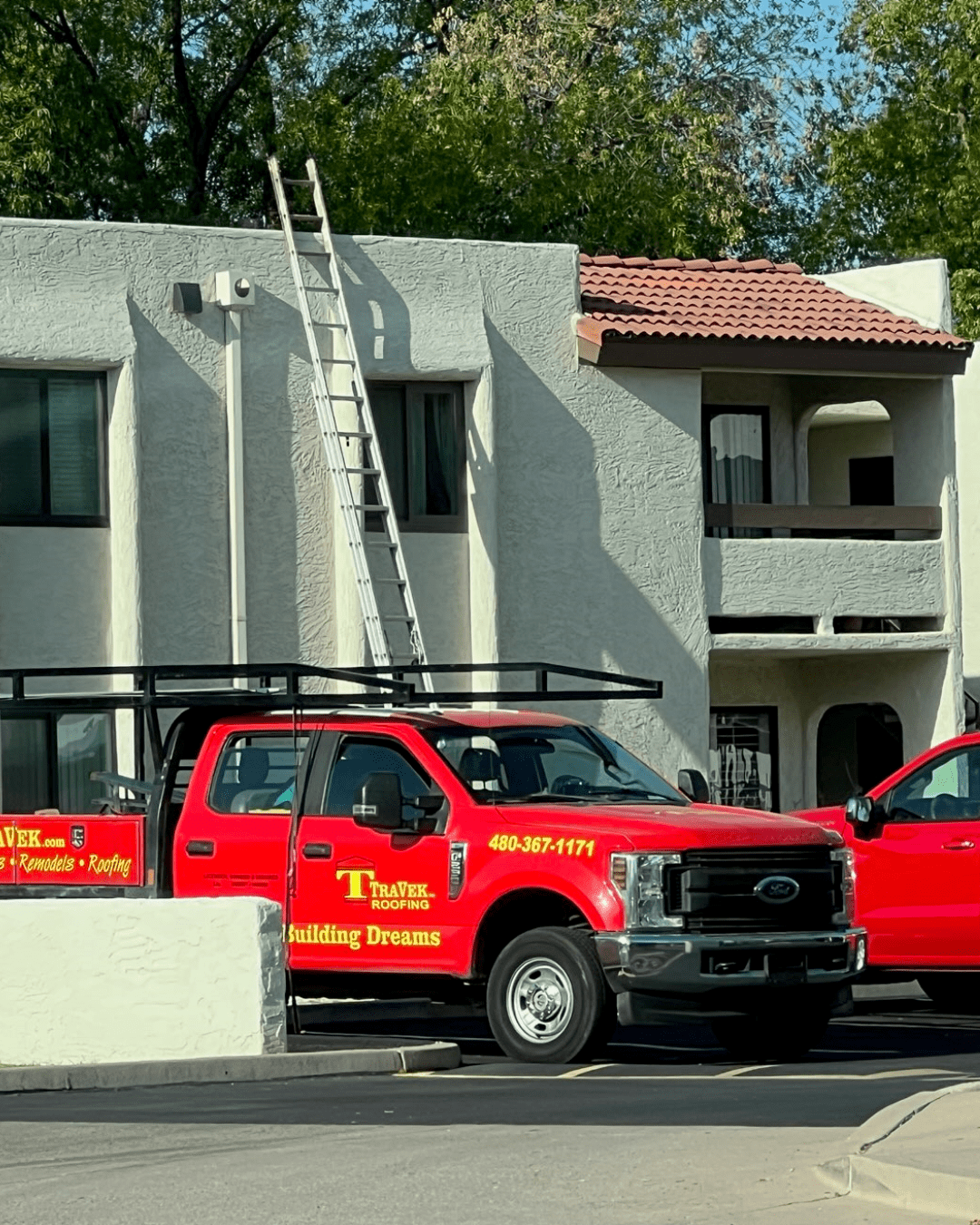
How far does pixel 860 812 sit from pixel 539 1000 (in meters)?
3.50

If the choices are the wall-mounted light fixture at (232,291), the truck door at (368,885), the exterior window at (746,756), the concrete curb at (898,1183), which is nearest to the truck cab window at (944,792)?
the truck door at (368,885)

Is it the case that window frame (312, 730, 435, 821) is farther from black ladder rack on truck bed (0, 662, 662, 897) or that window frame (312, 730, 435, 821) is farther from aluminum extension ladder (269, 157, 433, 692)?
aluminum extension ladder (269, 157, 433, 692)

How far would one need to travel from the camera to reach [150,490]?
23906 mm

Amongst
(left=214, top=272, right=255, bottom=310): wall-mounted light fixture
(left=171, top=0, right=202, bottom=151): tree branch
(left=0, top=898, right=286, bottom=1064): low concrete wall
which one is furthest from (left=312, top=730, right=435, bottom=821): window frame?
(left=171, top=0, right=202, bottom=151): tree branch

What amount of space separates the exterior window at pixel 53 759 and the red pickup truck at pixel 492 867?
7012mm

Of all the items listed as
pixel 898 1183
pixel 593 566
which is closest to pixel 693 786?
pixel 898 1183

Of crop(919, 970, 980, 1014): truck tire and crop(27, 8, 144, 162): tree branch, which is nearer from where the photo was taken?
crop(919, 970, 980, 1014): truck tire

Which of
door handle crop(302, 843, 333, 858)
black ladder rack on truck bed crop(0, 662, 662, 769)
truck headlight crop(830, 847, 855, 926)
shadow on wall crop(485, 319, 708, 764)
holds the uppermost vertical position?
shadow on wall crop(485, 319, 708, 764)

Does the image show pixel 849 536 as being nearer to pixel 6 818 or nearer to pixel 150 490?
pixel 150 490

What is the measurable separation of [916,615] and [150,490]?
8.70 meters

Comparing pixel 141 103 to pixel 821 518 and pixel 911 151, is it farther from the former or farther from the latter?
pixel 821 518

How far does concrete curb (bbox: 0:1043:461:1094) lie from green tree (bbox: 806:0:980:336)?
105 feet

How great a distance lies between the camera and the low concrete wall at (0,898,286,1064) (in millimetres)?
14672

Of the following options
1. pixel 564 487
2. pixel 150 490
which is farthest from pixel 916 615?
pixel 150 490
